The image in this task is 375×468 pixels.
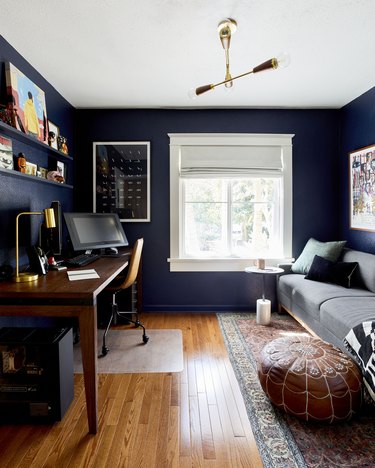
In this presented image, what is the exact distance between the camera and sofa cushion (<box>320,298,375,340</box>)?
215cm

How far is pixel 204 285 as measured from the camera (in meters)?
3.80

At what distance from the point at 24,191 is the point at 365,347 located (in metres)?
2.74

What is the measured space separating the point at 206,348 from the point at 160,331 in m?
0.61

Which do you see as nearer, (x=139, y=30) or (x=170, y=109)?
(x=139, y=30)

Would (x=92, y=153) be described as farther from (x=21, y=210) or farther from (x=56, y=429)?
(x=56, y=429)

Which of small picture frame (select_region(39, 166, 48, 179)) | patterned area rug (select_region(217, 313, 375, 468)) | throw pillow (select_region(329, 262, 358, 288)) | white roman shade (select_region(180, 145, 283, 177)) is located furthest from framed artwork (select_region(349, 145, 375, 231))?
small picture frame (select_region(39, 166, 48, 179))

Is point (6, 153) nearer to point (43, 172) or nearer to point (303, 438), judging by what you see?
point (43, 172)

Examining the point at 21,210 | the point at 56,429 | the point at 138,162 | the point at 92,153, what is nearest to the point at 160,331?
the point at 56,429

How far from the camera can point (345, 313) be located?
2.27 metres

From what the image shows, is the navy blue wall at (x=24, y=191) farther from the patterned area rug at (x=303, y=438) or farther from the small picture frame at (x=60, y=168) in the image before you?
the patterned area rug at (x=303, y=438)

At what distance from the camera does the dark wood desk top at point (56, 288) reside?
1618mm

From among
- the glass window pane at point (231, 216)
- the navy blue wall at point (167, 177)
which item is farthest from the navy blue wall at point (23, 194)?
the glass window pane at point (231, 216)

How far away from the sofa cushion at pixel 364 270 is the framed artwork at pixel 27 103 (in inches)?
127

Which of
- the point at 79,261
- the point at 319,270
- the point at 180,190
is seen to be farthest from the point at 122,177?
the point at 319,270
